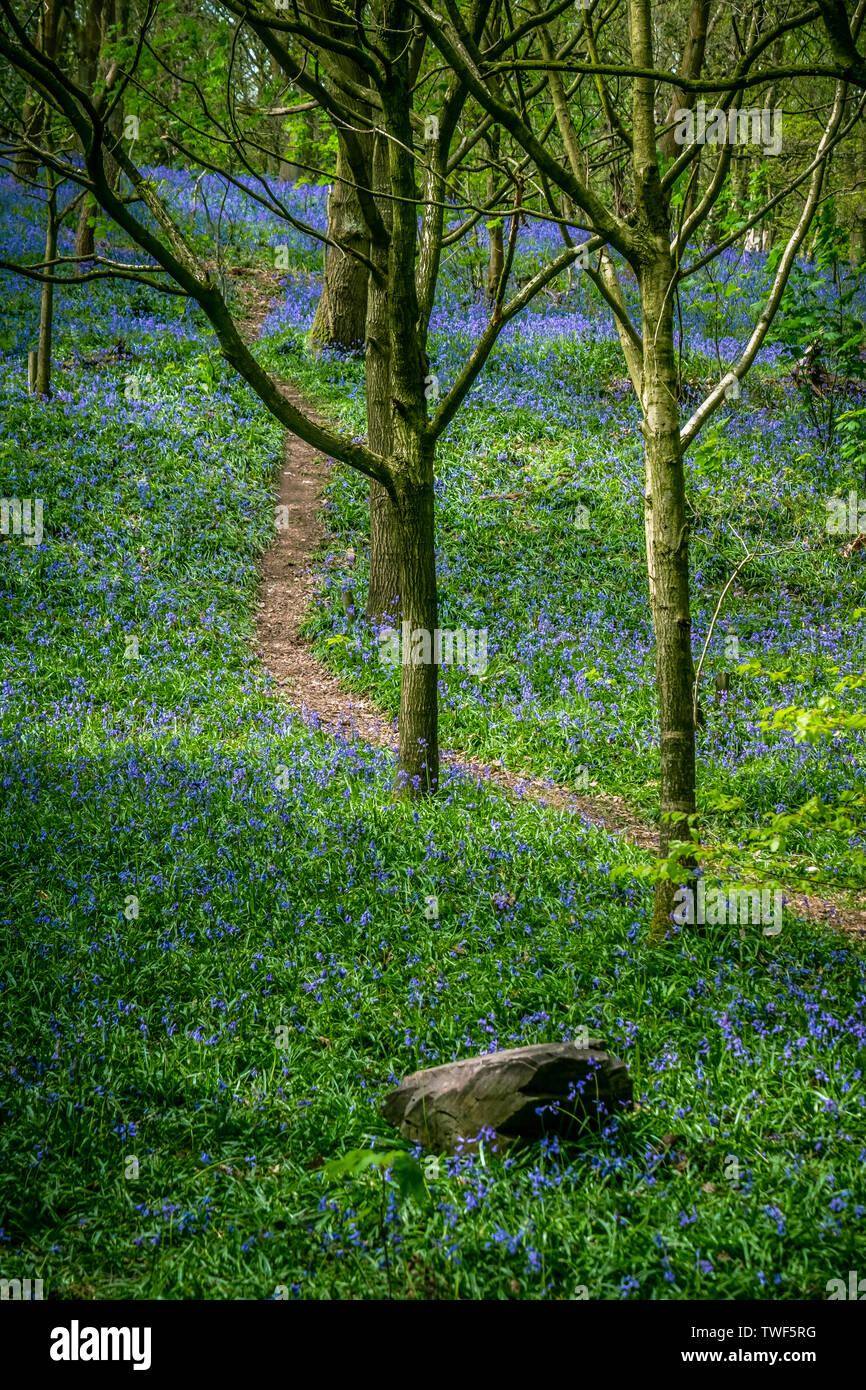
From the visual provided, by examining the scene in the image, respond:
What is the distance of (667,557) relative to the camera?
548cm

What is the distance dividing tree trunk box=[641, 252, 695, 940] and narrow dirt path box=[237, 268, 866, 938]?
1519mm

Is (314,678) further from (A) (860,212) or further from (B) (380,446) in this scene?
(A) (860,212)

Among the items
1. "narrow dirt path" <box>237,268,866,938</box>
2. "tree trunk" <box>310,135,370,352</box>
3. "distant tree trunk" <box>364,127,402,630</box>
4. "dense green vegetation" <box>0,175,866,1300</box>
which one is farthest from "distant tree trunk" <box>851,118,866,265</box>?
"narrow dirt path" <box>237,268,866,938</box>

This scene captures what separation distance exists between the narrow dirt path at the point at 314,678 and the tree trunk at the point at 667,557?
1519 mm

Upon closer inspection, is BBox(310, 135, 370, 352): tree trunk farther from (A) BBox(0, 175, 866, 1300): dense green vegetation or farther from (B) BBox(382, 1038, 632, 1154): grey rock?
(B) BBox(382, 1038, 632, 1154): grey rock

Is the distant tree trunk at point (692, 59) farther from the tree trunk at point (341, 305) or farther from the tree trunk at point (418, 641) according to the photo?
the tree trunk at point (418, 641)

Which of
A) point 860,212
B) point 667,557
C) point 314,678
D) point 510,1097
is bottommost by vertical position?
point 510,1097

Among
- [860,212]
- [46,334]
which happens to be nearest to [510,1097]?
[46,334]

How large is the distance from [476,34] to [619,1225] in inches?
290

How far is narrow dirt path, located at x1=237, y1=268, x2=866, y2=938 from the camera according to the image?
7.62m

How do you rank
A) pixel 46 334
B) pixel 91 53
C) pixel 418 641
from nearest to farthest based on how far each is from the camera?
pixel 418 641 → pixel 46 334 → pixel 91 53

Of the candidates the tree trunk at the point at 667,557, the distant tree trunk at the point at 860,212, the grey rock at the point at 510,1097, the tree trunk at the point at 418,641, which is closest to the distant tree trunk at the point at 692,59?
the distant tree trunk at the point at 860,212

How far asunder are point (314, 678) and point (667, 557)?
6.06 metres

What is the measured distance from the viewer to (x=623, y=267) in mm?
25141
